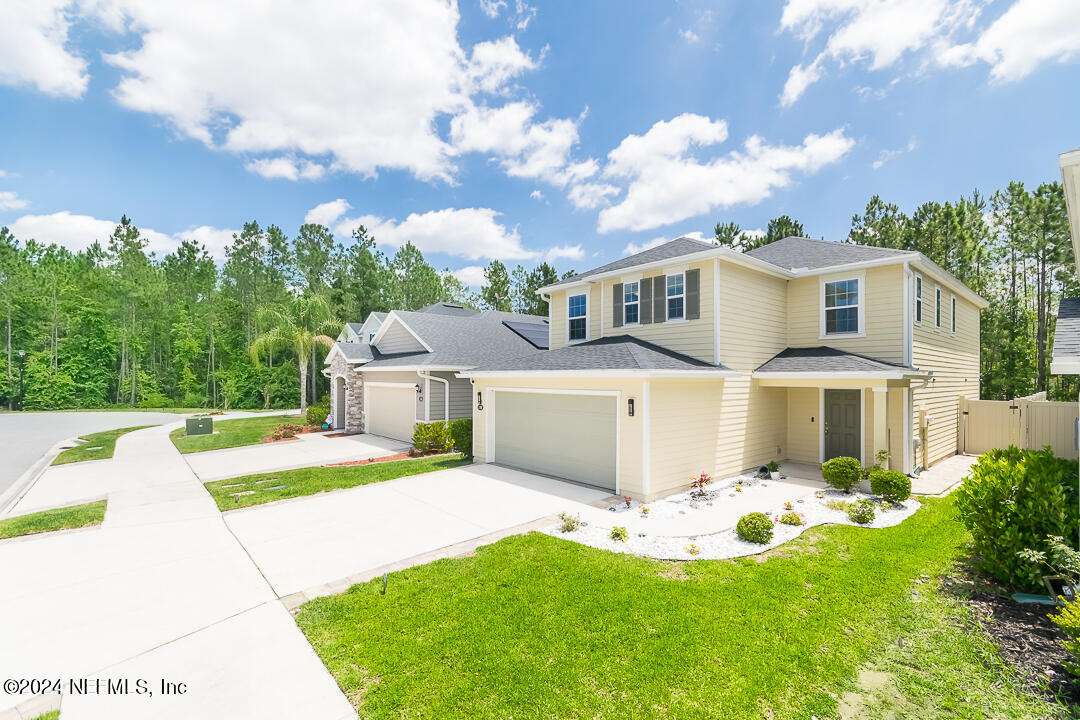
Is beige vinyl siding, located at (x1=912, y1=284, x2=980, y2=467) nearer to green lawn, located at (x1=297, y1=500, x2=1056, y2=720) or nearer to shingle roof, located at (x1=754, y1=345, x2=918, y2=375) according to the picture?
shingle roof, located at (x1=754, y1=345, x2=918, y2=375)

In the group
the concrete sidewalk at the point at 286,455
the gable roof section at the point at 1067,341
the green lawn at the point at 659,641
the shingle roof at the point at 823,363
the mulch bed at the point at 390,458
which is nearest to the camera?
the green lawn at the point at 659,641

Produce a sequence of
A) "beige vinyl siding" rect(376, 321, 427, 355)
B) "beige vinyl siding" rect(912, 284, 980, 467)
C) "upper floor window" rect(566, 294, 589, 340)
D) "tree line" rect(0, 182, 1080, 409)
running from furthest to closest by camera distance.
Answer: "tree line" rect(0, 182, 1080, 409) < "beige vinyl siding" rect(376, 321, 427, 355) < "upper floor window" rect(566, 294, 589, 340) < "beige vinyl siding" rect(912, 284, 980, 467)

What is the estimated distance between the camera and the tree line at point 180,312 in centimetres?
2986

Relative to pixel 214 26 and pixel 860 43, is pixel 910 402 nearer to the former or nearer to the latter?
pixel 860 43

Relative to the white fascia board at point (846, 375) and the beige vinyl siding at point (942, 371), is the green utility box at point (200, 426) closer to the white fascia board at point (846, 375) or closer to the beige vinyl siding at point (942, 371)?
the white fascia board at point (846, 375)

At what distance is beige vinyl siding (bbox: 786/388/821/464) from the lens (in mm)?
11516

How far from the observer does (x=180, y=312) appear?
33750 millimetres

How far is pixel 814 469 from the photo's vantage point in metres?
11.3

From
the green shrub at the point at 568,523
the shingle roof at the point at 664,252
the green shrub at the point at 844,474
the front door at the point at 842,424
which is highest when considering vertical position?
the shingle roof at the point at 664,252

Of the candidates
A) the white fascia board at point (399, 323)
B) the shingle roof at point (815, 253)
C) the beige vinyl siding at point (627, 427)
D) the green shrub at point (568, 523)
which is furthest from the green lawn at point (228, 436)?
the shingle roof at point (815, 253)

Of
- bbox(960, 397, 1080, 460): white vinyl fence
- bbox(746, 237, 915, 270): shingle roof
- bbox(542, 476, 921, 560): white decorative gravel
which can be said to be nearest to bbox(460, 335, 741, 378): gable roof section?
bbox(542, 476, 921, 560): white decorative gravel

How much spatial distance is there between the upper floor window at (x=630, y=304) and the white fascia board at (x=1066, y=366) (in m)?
7.87

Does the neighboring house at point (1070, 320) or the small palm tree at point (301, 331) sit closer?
the neighboring house at point (1070, 320)

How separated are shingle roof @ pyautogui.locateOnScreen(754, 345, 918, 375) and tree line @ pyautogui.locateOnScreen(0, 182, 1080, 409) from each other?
50.4 ft
